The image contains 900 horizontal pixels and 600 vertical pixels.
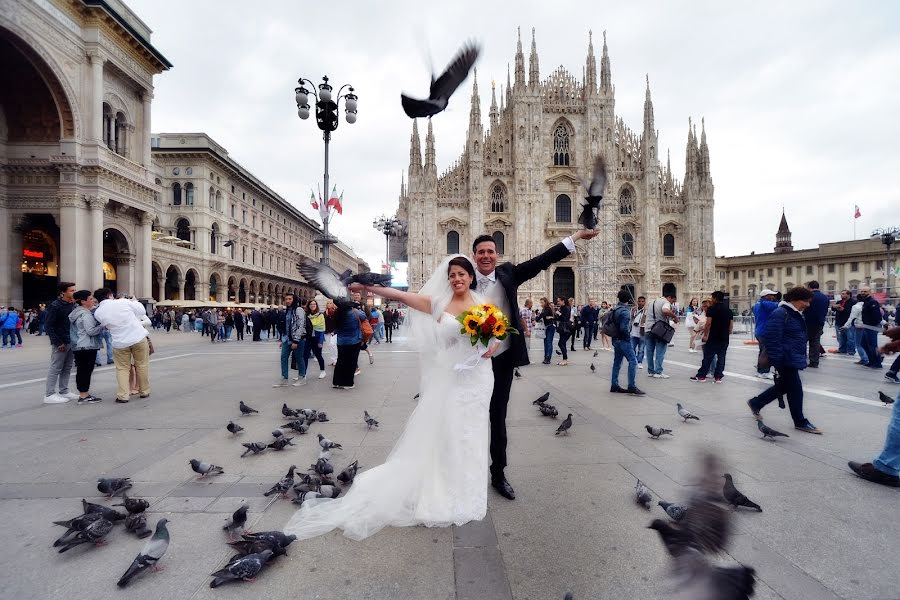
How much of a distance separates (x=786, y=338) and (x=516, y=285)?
339 cm

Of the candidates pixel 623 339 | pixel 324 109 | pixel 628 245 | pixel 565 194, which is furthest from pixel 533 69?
pixel 623 339

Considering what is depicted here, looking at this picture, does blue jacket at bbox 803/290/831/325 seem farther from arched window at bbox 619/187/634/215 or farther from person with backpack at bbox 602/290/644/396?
arched window at bbox 619/187/634/215

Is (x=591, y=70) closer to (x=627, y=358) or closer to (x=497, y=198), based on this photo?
(x=497, y=198)

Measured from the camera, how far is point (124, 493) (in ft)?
10.3

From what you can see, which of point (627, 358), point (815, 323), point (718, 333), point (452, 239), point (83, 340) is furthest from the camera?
point (452, 239)

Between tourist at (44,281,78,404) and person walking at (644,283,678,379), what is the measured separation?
1001 cm

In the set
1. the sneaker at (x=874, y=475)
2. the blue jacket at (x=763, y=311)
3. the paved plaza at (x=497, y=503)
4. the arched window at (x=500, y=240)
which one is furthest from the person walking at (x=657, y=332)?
the arched window at (x=500, y=240)

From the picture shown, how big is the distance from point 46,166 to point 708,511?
32.0m

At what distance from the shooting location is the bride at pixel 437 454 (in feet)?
9.09

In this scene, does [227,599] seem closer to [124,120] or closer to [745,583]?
Result: [745,583]

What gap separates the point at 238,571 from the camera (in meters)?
2.16

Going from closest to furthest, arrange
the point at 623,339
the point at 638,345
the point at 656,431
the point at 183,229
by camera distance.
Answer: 1. the point at 656,431
2. the point at 623,339
3. the point at 638,345
4. the point at 183,229

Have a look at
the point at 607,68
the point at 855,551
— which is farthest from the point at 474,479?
the point at 607,68

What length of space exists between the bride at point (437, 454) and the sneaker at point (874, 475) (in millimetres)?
3074
